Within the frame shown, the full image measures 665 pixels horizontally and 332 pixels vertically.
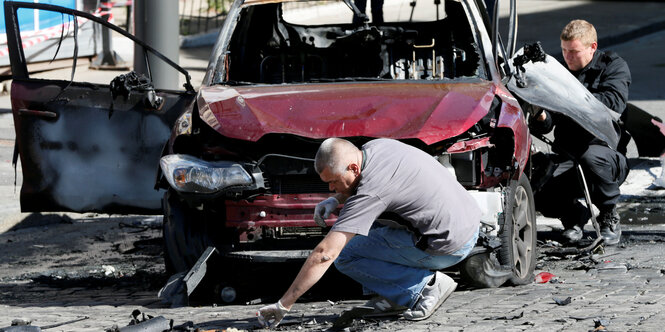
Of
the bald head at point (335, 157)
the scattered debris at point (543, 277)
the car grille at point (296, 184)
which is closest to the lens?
the bald head at point (335, 157)

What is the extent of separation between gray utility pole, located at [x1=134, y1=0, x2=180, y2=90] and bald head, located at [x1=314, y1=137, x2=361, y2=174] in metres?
5.08

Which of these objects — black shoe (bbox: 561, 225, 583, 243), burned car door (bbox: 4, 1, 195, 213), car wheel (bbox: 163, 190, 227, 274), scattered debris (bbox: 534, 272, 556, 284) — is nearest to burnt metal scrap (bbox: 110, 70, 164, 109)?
burned car door (bbox: 4, 1, 195, 213)

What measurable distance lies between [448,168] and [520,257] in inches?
33.9

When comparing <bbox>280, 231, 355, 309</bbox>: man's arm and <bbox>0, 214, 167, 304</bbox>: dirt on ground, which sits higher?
<bbox>280, 231, 355, 309</bbox>: man's arm

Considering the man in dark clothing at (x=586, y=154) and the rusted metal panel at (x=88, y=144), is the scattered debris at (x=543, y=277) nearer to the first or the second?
the man in dark clothing at (x=586, y=154)

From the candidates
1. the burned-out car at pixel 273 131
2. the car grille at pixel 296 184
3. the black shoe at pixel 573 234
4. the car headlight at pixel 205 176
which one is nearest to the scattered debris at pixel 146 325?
the burned-out car at pixel 273 131

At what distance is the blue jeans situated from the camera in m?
5.96

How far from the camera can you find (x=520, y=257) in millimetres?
7062

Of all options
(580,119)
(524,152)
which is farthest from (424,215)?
(580,119)

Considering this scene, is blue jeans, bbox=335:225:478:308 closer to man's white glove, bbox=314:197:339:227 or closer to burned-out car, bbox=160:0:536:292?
man's white glove, bbox=314:197:339:227

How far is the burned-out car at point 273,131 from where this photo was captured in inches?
261

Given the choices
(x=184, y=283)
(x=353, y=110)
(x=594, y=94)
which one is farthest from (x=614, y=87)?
(x=184, y=283)

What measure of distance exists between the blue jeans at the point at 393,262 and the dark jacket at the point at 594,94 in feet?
7.89

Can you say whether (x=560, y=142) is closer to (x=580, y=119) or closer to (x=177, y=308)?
(x=580, y=119)
